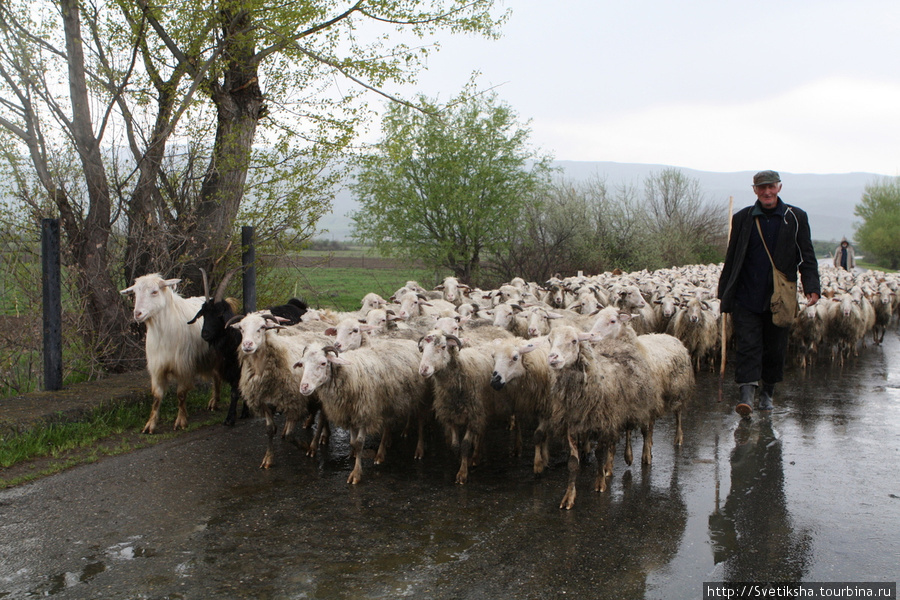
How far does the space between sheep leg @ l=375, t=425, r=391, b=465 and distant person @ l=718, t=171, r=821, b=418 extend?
11.2 feet

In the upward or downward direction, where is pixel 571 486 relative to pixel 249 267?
downward

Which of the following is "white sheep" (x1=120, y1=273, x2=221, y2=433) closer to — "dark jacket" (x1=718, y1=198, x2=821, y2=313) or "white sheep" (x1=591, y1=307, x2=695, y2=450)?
"white sheep" (x1=591, y1=307, x2=695, y2=450)

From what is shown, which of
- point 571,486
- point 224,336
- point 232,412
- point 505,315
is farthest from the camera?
point 505,315

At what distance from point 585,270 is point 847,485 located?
22.2 metres

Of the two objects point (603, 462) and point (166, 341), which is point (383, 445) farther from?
point (166, 341)

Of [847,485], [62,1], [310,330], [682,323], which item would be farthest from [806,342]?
[62,1]

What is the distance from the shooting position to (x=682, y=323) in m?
12.2

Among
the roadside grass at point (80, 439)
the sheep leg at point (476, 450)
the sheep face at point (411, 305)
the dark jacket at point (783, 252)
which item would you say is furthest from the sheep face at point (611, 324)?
the roadside grass at point (80, 439)

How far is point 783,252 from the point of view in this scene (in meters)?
6.60

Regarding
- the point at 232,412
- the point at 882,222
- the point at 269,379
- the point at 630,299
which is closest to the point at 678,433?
the point at 269,379

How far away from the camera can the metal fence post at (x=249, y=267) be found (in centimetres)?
1001

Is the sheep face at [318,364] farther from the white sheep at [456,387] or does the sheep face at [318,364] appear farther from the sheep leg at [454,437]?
the sheep leg at [454,437]

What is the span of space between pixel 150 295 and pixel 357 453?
3.27 meters

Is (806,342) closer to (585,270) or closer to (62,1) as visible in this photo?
(62,1)
